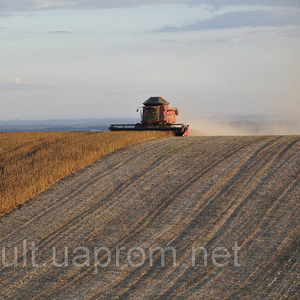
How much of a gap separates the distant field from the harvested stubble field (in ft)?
1.66

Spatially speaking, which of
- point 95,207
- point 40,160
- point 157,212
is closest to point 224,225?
point 157,212

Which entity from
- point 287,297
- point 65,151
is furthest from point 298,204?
point 65,151

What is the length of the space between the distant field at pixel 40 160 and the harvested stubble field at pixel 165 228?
1.66 feet

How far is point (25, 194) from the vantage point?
13.9 meters

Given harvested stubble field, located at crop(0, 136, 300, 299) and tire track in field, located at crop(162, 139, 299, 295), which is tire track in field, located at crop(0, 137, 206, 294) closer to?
harvested stubble field, located at crop(0, 136, 300, 299)

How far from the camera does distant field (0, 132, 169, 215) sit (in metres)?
14.2

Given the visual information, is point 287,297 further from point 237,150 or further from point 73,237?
point 237,150

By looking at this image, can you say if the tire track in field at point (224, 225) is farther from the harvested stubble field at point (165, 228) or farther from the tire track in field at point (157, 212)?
the tire track in field at point (157, 212)

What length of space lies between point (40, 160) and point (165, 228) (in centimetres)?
790

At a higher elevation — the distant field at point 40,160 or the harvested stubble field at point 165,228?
the distant field at point 40,160

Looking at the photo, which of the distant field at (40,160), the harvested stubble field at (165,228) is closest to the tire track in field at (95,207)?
the harvested stubble field at (165,228)

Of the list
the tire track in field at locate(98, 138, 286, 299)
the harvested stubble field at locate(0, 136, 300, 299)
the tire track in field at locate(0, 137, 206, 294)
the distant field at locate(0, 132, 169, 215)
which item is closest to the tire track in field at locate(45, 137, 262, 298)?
the harvested stubble field at locate(0, 136, 300, 299)

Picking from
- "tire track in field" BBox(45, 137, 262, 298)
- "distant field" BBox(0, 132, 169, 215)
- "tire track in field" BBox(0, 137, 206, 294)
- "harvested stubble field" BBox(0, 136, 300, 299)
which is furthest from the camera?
"distant field" BBox(0, 132, 169, 215)

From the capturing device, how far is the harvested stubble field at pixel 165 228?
8.54 metres
